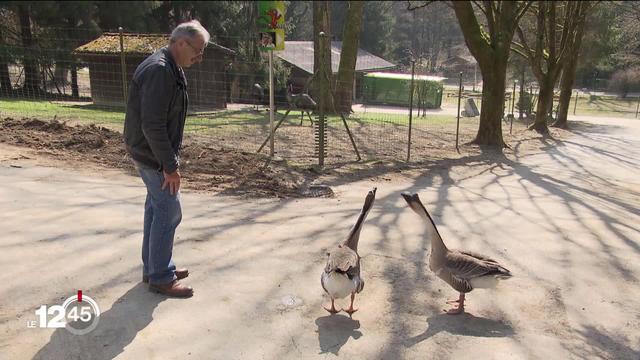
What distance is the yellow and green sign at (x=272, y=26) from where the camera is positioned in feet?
32.4

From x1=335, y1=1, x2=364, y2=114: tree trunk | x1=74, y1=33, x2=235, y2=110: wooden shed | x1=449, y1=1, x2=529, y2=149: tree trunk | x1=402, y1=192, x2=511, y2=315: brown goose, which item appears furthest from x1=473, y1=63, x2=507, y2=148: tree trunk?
x1=402, y1=192, x2=511, y2=315: brown goose

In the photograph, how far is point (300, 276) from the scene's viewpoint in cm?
463

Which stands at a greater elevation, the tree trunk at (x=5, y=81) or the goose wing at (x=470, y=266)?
the tree trunk at (x=5, y=81)

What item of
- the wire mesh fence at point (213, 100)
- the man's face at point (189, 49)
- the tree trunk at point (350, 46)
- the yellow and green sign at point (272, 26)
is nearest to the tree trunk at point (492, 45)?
the wire mesh fence at point (213, 100)

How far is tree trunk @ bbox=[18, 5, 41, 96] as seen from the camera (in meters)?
21.0

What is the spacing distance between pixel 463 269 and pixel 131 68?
19416mm

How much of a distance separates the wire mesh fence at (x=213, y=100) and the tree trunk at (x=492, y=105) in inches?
41.6

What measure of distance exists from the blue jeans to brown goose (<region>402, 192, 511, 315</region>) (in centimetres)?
209

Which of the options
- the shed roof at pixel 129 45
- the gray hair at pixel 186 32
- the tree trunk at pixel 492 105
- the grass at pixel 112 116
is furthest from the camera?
the shed roof at pixel 129 45

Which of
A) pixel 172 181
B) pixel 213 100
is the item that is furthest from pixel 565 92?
pixel 172 181

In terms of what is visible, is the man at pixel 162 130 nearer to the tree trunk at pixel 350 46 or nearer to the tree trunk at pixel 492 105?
the tree trunk at pixel 492 105

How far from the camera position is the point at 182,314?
379 cm

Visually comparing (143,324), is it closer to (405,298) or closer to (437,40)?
(405,298)

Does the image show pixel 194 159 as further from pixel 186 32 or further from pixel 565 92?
pixel 565 92
